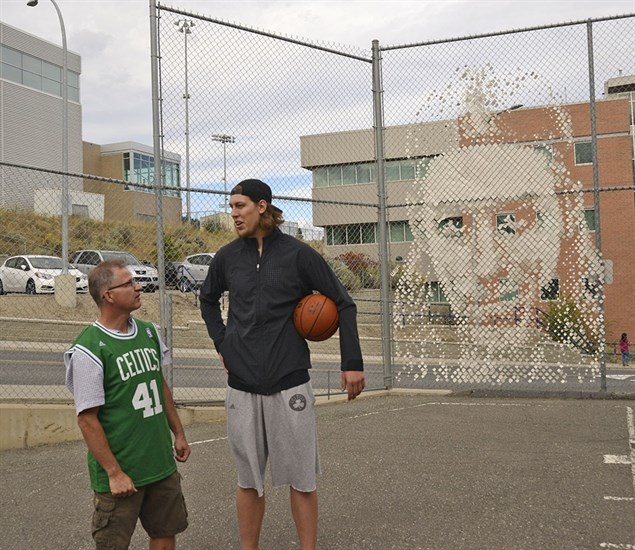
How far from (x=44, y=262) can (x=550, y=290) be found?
1043 cm

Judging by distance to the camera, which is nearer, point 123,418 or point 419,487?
point 123,418

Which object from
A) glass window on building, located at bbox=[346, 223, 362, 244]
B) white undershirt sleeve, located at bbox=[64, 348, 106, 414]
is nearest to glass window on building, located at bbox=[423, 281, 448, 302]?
glass window on building, located at bbox=[346, 223, 362, 244]

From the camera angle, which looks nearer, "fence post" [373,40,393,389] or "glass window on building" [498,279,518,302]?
"glass window on building" [498,279,518,302]

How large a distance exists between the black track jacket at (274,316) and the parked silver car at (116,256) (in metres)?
5.57

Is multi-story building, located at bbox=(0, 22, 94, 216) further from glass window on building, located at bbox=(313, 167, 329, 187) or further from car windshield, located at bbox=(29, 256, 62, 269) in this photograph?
glass window on building, located at bbox=(313, 167, 329, 187)

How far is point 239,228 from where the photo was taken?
11.8 ft

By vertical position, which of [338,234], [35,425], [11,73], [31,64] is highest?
[31,64]

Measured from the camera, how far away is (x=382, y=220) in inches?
361

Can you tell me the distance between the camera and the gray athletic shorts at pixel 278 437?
3.46 metres

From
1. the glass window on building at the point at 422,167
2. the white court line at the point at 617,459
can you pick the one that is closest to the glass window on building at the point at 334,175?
the glass window on building at the point at 422,167

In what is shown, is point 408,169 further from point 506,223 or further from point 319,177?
point 506,223

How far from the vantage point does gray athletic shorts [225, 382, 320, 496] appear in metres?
3.46

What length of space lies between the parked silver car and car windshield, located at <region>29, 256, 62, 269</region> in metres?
0.71

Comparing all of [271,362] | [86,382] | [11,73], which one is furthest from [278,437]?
[11,73]
